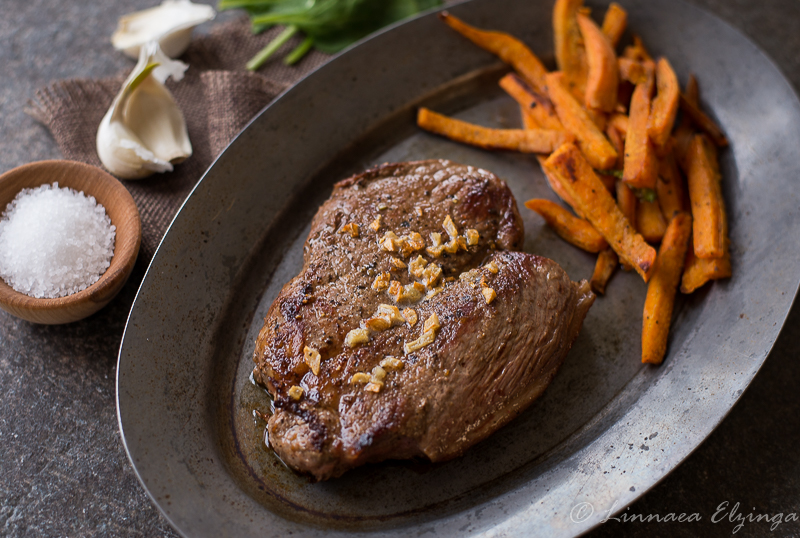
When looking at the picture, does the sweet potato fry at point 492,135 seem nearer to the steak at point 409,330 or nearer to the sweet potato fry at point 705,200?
the steak at point 409,330

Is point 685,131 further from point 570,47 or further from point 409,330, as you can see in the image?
point 409,330

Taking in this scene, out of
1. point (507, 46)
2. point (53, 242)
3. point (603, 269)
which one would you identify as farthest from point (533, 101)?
point (53, 242)

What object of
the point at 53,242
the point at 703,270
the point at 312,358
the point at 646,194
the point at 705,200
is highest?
the point at 705,200

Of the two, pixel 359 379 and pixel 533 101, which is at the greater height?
pixel 533 101

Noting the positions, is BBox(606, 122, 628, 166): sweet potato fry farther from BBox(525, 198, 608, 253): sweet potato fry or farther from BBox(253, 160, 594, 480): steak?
BBox(253, 160, 594, 480): steak

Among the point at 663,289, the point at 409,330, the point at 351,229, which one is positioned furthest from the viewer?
the point at 663,289

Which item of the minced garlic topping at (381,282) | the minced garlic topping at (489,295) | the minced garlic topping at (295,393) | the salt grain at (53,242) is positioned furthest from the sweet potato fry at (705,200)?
the salt grain at (53,242)

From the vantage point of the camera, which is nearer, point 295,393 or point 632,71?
point 295,393

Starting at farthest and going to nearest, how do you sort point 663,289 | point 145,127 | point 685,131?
point 685,131
point 145,127
point 663,289

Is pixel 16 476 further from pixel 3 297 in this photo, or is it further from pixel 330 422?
pixel 330 422
